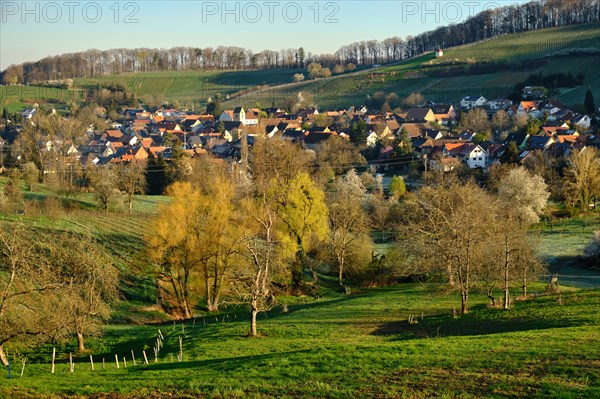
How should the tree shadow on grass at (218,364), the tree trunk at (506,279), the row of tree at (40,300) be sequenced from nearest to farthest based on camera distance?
the tree shadow on grass at (218,364), the row of tree at (40,300), the tree trunk at (506,279)

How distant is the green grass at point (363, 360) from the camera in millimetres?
16672

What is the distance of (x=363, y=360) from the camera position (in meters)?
19.3

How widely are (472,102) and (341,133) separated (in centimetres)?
4164

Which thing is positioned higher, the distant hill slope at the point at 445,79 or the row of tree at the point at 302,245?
the distant hill slope at the point at 445,79

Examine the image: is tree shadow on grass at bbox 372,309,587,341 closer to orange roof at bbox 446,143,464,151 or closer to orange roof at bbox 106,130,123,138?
orange roof at bbox 446,143,464,151

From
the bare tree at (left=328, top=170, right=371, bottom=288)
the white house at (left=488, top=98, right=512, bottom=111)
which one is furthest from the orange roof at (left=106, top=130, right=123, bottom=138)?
the bare tree at (left=328, top=170, right=371, bottom=288)

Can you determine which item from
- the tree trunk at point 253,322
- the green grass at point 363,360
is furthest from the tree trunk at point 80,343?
the tree trunk at point 253,322

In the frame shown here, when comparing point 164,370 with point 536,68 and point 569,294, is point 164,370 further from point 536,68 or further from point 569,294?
point 536,68

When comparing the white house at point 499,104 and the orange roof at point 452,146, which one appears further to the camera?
the white house at point 499,104

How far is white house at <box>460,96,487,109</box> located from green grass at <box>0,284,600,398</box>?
370 feet

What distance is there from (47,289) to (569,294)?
23.7 m

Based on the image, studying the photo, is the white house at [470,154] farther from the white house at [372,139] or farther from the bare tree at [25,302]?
the bare tree at [25,302]

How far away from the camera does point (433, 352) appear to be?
66.2 feet

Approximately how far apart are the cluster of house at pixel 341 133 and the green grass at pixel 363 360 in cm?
5310
